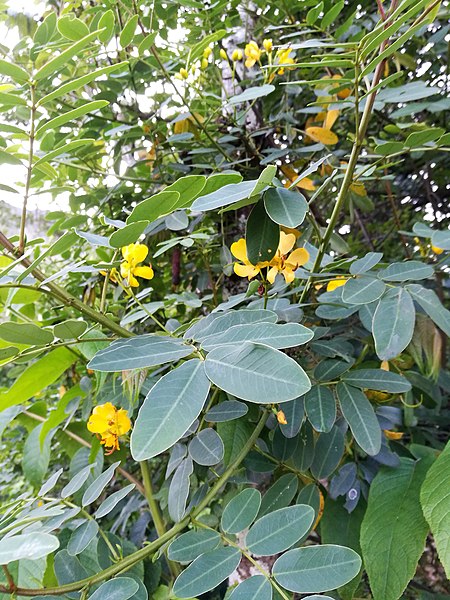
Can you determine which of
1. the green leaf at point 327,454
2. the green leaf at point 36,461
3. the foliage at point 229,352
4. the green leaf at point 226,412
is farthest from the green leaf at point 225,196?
the green leaf at point 36,461

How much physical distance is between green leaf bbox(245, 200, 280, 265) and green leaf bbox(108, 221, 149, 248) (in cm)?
11

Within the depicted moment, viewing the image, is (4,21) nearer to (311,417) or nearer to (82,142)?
(82,142)

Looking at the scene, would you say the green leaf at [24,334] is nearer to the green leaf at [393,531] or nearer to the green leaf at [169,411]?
the green leaf at [169,411]

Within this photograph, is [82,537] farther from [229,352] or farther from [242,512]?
[229,352]

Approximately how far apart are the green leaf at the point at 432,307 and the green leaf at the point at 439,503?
0.17 m

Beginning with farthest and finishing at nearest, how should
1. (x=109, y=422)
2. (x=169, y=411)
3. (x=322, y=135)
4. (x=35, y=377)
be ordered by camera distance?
(x=322, y=135)
(x=35, y=377)
(x=109, y=422)
(x=169, y=411)

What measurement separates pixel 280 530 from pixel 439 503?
213 mm

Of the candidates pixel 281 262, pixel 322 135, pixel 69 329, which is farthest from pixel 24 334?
pixel 322 135

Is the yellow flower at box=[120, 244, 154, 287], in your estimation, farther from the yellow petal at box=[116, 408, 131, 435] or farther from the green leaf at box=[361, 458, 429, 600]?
the green leaf at box=[361, 458, 429, 600]

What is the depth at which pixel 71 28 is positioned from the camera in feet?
1.80

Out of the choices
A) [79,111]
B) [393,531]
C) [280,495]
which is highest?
[79,111]

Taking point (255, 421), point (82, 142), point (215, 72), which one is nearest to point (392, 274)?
point (255, 421)

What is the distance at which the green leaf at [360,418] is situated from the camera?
49 centimetres

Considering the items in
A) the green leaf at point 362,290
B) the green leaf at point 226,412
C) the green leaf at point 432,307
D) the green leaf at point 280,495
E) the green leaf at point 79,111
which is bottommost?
the green leaf at point 280,495
